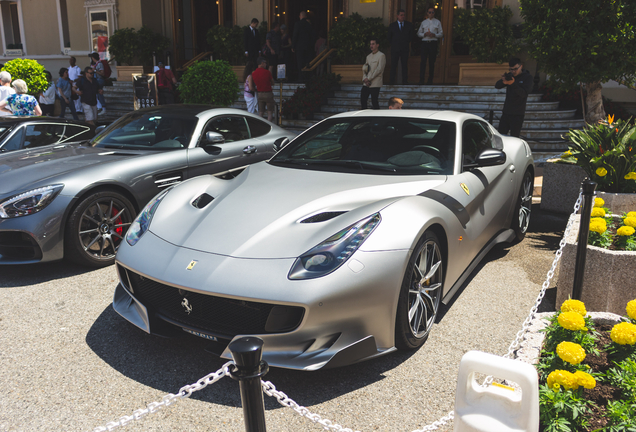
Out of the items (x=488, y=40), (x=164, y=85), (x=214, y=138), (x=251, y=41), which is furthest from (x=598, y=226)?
(x=251, y=41)

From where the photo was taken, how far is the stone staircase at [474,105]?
1027 cm

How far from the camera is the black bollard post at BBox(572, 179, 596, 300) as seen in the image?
3211 millimetres

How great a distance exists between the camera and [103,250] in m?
4.91

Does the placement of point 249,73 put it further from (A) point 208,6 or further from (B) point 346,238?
(B) point 346,238

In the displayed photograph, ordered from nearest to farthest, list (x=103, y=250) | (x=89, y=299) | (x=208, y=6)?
(x=89, y=299)
(x=103, y=250)
(x=208, y=6)

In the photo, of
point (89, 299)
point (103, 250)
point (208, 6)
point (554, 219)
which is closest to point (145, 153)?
point (103, 250)

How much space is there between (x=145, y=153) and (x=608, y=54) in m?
6.62

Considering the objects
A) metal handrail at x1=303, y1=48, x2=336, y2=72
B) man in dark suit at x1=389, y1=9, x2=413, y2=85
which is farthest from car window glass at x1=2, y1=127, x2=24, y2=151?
man in dark suit at x1=389, y1=9, x2=413, y2=85

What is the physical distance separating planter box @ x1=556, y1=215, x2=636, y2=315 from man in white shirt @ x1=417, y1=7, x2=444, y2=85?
10173 millimetres

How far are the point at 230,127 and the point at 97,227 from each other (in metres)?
2.18

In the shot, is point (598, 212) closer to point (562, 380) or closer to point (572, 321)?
point (572, 321)

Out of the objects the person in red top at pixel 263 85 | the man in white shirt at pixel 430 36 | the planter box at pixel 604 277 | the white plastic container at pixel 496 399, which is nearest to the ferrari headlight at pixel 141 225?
the white plastic container at pixel 496 399

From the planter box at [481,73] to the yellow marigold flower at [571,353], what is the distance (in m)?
11.1

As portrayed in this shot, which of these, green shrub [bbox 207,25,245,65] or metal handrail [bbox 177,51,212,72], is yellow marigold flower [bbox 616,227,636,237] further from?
metal handrail [bbox 177,51,212,72]
